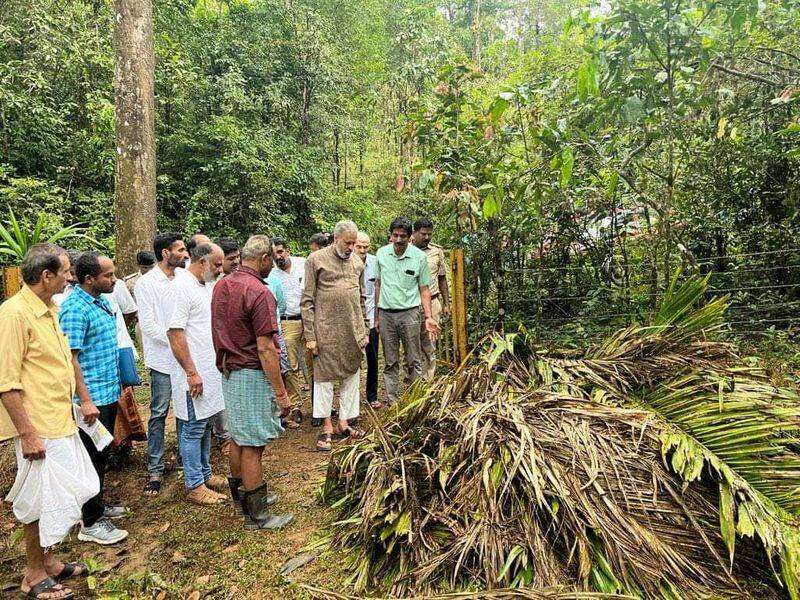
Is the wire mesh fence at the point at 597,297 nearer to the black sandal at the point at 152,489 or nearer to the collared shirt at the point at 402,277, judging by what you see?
the collared shirt at the point at 402,277

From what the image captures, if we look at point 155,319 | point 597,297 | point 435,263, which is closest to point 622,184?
point 597,297

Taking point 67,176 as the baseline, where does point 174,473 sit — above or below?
below

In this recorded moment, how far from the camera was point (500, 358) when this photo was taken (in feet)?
11.5

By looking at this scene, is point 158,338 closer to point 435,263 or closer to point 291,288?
point 291,288

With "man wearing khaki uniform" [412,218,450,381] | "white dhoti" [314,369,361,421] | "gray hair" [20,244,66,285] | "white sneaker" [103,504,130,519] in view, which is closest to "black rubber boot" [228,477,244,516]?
"white sneaker" [103,504,130,519]

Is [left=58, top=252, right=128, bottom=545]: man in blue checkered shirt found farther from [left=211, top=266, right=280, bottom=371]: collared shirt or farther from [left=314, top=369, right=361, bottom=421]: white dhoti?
[left=314, top=369, right=361, bottom=421]: white dhoti

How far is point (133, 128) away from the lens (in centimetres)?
650

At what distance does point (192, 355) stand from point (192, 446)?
63cm

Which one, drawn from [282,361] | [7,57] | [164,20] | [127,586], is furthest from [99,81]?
[127,586]

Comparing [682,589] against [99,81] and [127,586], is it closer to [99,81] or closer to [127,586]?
[127,586]

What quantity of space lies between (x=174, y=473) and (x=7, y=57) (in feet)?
29.1

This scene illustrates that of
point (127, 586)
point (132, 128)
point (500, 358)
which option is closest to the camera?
point (127, 586)

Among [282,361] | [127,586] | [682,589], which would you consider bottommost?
[127,586]

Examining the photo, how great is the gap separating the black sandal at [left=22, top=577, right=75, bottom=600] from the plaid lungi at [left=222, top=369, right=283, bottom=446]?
3.57 feet
